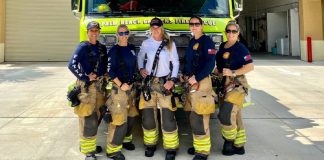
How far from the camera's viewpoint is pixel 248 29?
2795 centimetres

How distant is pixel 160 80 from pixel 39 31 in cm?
1525

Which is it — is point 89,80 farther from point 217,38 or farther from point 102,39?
point 217,38

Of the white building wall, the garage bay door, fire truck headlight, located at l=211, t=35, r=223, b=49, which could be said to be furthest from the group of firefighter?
the white building wall

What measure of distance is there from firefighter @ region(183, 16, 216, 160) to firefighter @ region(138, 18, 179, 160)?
0.26 meters

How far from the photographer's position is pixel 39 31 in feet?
58.9

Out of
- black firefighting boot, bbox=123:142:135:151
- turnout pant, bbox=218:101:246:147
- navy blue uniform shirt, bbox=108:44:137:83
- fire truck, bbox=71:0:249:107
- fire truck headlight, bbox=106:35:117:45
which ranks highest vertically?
fire truck, bbox=71:0:249:107

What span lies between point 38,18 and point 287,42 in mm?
14749

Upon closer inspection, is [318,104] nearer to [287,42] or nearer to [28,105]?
[28,105]

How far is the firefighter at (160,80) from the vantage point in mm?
4391

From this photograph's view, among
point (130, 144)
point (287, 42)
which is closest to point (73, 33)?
point (287, 42)

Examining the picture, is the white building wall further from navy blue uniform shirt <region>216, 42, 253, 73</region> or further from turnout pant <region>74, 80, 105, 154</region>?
turnout pant <region>74, 80, 105, 154</region>

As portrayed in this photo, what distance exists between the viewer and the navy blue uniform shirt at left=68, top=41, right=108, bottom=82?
4164 millimetres

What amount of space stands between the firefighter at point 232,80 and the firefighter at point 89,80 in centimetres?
163

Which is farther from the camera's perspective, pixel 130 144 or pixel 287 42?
pixel 287 42
